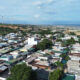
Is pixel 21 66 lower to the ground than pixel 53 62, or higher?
higher

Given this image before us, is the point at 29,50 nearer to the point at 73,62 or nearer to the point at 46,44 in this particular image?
the point at 46,44

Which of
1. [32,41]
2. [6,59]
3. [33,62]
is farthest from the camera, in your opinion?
[32,41]

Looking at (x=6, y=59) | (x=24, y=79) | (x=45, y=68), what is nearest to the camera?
(x=24, y=79)

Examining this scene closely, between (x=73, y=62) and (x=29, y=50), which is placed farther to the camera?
(x=29, y=50)

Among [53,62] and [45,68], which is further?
[53,62]

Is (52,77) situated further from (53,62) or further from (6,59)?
(6,59)


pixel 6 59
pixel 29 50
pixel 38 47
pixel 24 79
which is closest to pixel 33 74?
pixel 24 79

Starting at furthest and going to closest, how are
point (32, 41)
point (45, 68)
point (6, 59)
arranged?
point (32, 41)
point (6, 59)
point (45, 68)

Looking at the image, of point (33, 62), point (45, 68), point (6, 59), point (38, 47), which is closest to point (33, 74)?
point (45, 68)

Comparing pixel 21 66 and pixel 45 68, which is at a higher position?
pixel 21 66
